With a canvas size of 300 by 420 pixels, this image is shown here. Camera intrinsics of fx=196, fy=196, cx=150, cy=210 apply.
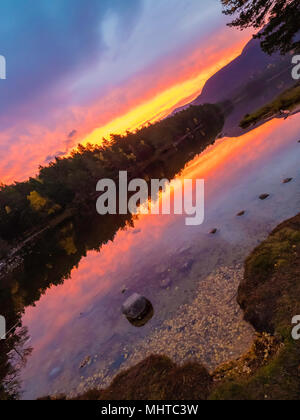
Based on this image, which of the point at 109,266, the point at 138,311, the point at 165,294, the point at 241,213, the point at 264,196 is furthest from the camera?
the point at 109,266

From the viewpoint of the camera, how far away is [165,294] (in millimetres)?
13789

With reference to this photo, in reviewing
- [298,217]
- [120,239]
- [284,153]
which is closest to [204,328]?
[298,217]

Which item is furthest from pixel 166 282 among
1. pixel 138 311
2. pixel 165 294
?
pixel 138 311

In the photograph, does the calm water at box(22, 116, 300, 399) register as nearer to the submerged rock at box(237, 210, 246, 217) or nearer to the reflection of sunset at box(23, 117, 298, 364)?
the reflection of sunset at box(23, 117, 298, 364)

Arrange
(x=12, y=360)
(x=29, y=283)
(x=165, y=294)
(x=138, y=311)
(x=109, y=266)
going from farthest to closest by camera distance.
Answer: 1. (x=29, y=283)
2. (x=109, y=266)
3. (x=12, y=360)
4. (x=165, y=294)
5. (x=138, y=311)

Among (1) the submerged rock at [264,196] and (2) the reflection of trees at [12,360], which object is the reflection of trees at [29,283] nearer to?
(2) the reflection of trees at [12,360]

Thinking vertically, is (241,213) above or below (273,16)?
below

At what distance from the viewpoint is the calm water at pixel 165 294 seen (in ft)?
33.1

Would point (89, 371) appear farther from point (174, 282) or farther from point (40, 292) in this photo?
point (40, 292)

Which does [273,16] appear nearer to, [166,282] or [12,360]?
[166,282]

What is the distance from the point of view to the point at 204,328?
9664 millimetres

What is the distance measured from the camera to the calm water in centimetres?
1010

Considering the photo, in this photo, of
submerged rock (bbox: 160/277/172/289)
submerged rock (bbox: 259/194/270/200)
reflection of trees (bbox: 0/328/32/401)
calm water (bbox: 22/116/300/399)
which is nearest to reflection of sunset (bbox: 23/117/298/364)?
calm water (bbox: 22/116/300/399)
